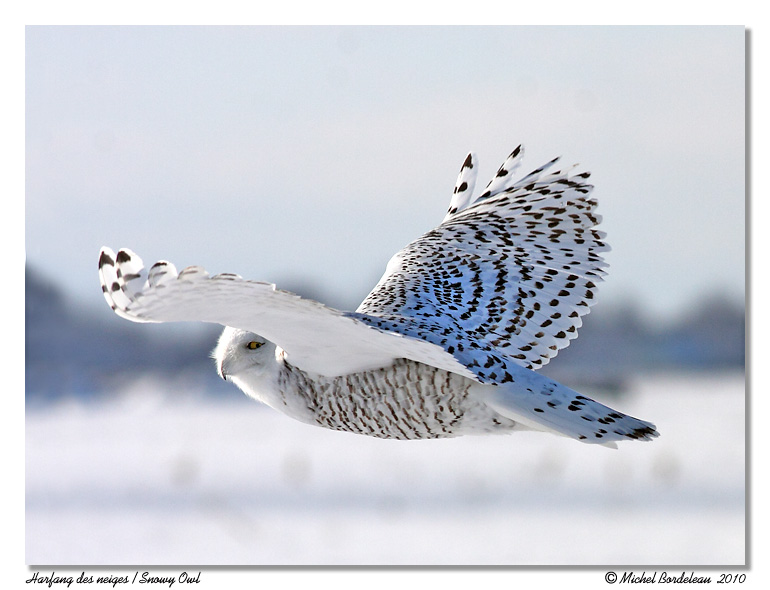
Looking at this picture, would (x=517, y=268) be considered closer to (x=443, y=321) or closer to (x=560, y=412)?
(x=443, y=321)

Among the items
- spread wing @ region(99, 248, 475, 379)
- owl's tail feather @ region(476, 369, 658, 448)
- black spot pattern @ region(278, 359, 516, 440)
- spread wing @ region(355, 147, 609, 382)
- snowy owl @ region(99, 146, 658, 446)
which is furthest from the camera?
spread wing @ region(355, 147, 609, 382)

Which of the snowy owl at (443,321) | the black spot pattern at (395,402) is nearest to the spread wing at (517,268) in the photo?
the snowy owl at (443,321)

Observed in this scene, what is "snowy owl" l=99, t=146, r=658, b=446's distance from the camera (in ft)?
7.64

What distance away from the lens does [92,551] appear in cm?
510

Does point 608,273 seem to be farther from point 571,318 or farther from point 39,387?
point 39,387

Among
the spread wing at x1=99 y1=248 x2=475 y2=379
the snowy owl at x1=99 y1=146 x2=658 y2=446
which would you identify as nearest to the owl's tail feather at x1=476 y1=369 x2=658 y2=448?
the snowy owl at x1=99 y1=146 x2=658 y2=446

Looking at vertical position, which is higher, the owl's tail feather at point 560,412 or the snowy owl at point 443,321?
the snowy owl at point 443,321

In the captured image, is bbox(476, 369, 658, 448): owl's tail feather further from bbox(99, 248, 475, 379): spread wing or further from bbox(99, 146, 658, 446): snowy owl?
bbox(99, 248, 475, 379): spread wing

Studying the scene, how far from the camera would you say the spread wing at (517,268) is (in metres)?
3.40

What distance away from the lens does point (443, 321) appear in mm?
3180

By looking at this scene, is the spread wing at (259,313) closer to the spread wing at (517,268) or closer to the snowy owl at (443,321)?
the snowy owl at (443,321)

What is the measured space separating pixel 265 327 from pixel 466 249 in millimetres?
1068

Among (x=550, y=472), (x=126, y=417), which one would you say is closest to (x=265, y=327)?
(x=550, y=472)

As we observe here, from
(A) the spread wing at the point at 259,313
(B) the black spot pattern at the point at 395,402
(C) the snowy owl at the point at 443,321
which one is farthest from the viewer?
(B) the black spot pattern at the point at 395,402
